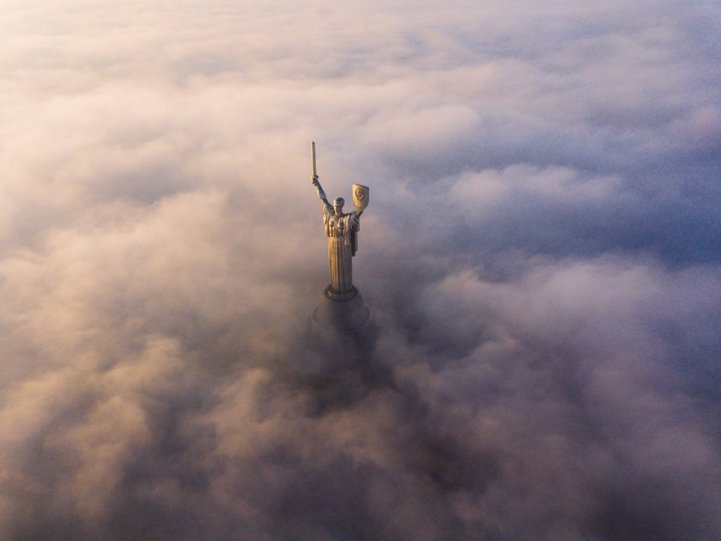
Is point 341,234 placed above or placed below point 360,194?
below

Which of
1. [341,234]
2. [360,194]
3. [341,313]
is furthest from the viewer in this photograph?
[341,313]

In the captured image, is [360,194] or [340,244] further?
[340,244]

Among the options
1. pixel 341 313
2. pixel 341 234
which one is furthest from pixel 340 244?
pixel 341 313

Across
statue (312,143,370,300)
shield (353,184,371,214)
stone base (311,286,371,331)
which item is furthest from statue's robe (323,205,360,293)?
shield (353,184,371,214)

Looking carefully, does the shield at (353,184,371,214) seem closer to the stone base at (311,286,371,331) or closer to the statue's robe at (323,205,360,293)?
the statue's robe at (323,205,360,293)

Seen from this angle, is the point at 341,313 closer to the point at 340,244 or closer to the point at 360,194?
the point at 340,244

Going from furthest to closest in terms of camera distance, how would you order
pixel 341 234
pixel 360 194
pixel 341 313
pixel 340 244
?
pixel 341 313 < pixel 340 244 < pixel 341 234 < pixel 360 194

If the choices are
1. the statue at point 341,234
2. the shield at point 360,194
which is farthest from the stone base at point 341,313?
the shield at point 360,194
